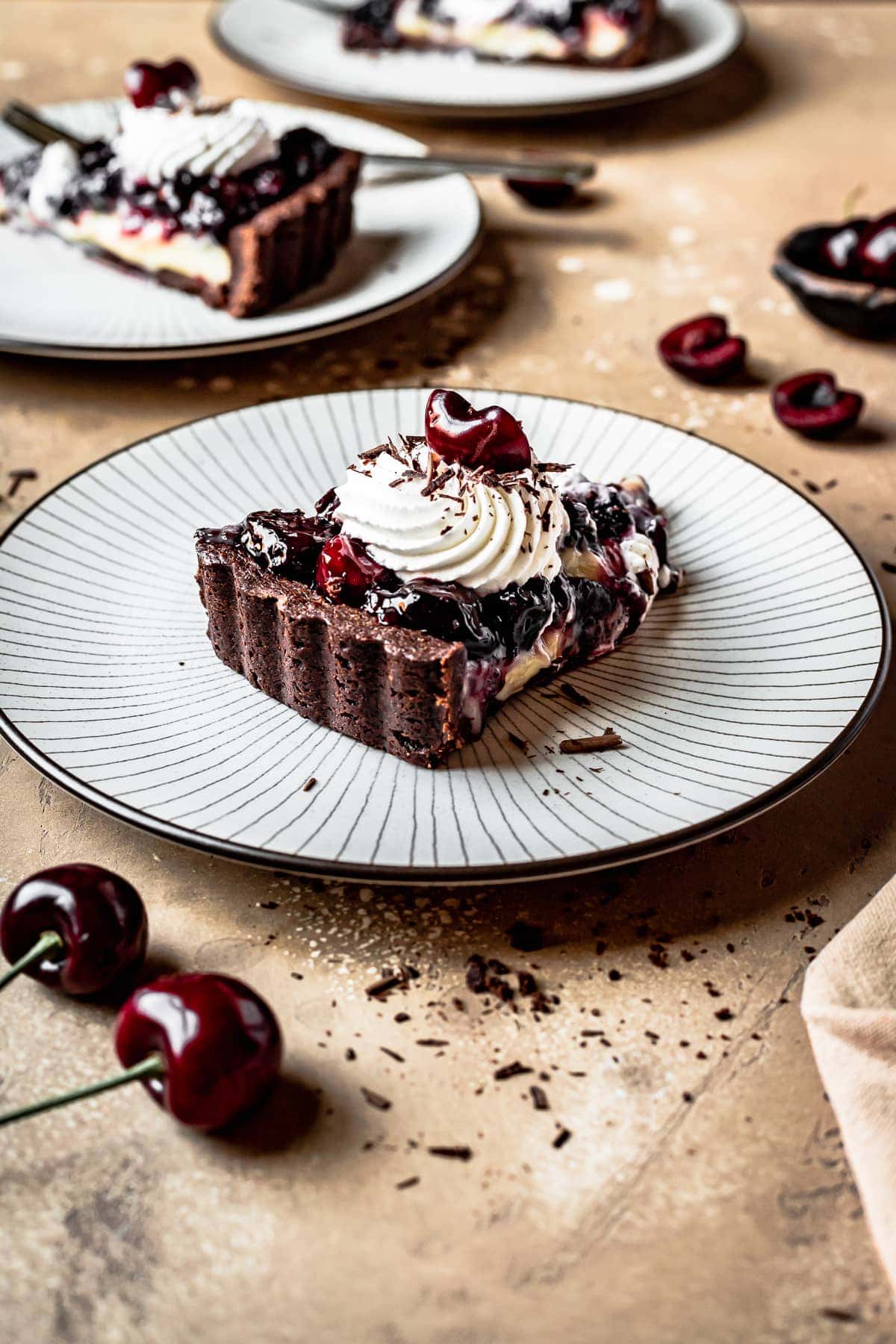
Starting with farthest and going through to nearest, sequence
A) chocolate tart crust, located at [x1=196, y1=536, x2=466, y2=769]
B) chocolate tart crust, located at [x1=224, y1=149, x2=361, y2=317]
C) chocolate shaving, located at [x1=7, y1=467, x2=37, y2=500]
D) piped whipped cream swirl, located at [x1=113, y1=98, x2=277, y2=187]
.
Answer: piped whipped cream swirl, located at [x1=113, y1=98, x2=277, y2=187], chocolate tart crust, located at [x1=224, y1=149, x2=361, y2=317], chocolate shaving, located at [x1=7, y1=467, x2=37, y2=500], chocolate tart crust, located at [x1=196, y1=536, x2=466, y2=769]

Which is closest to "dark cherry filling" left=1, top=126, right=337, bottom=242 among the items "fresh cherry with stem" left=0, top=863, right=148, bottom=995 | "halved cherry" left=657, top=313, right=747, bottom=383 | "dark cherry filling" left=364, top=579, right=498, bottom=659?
"halved cherry" left=657, top=313, right=747, bottom=383

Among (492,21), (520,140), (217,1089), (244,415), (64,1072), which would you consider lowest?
(64,1072)

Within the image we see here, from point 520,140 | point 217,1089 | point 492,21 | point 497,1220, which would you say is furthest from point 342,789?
point 492,21

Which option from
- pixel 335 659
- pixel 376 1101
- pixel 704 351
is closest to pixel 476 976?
pixel 376 1101

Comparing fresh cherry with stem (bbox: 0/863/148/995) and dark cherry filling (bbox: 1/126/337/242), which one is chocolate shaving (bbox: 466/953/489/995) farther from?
dark cherry filling (bbox: 1/126/337/242)

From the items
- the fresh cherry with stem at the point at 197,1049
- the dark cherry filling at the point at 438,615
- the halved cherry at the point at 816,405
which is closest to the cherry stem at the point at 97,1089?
the fresh cherry with stem at the point at 197,1049

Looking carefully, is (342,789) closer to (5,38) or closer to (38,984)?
(38,984)
